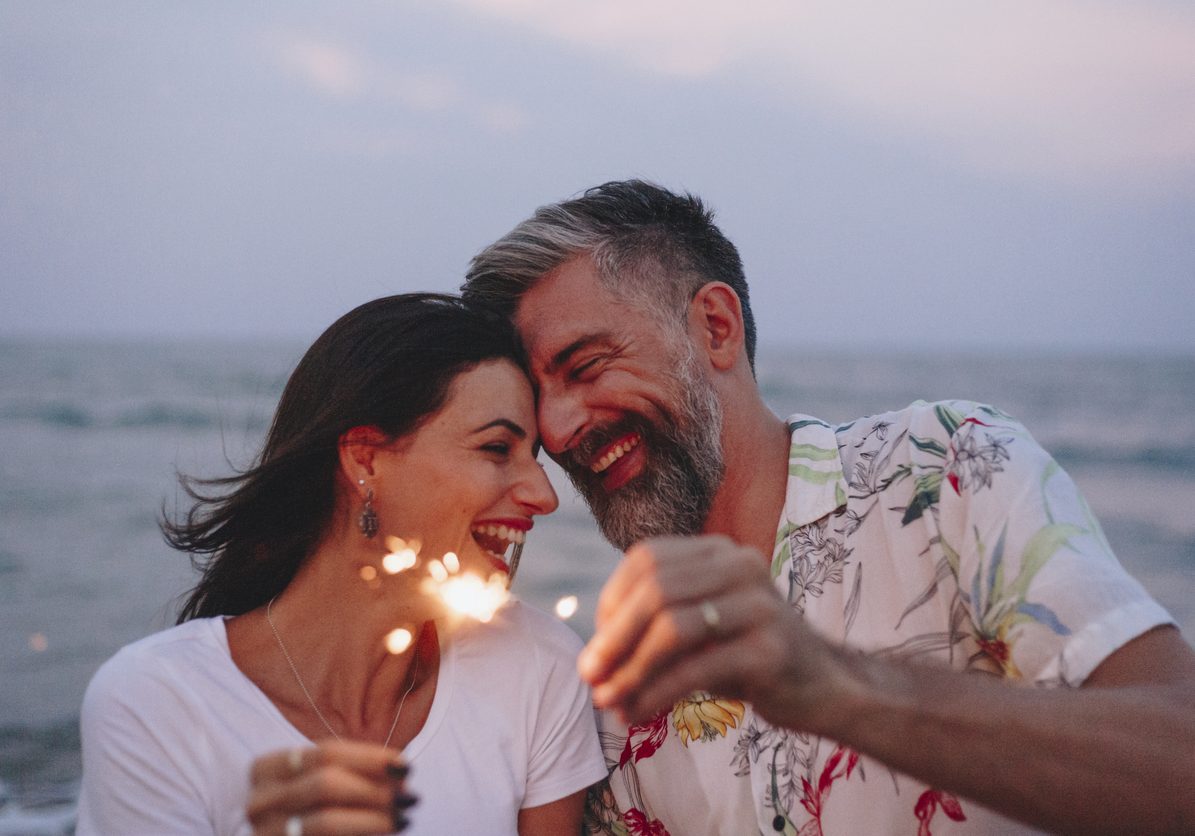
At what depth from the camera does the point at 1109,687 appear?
238cm

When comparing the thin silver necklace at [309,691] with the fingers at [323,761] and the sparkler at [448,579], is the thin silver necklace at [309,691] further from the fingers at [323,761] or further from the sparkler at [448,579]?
the fingers at [323,761]

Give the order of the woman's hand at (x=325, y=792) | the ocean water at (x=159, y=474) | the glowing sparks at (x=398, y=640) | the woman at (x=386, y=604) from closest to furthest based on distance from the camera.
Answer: the woman's hand at (x=325, y=792), the woman at (x=386, y=604), the glowing sparks at (x=398, y=640), the ocean water at (x=159, y=474)

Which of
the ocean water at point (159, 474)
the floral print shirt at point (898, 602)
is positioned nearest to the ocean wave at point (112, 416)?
the ocean water at point (159, 474)

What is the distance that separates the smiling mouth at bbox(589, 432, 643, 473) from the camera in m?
3.95

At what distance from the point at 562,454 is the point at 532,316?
21.6 inches

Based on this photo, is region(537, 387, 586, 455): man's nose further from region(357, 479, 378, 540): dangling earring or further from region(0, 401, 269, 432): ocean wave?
region(0, 401, 269, 432): ocean wave

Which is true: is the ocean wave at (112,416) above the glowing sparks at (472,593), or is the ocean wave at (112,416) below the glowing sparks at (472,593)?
below

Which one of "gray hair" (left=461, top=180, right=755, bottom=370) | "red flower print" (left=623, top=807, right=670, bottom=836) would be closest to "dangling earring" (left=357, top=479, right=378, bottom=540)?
"gray hair" (left=461, top=180, right=755, bottom=370)

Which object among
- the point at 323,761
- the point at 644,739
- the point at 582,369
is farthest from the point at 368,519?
the point at 323,761

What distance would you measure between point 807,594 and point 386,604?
56.5 inches

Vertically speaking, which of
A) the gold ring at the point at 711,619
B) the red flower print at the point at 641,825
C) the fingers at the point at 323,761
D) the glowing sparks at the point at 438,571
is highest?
the gold ring at the point at 711,619

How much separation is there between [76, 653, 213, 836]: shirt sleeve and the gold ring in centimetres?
190

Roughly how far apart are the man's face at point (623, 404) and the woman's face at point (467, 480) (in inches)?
10.6

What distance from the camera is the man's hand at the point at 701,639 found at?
71.2 inches
